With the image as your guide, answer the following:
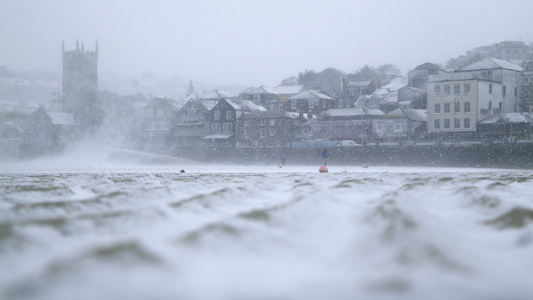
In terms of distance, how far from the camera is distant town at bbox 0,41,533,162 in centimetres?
6275

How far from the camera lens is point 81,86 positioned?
126 metres

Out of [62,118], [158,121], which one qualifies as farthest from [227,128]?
[62,118]

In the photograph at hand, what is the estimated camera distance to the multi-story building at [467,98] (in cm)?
6275

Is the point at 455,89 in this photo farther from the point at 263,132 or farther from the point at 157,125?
the point at 157,125

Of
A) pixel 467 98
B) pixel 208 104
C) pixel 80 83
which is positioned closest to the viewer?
pixel 467 98

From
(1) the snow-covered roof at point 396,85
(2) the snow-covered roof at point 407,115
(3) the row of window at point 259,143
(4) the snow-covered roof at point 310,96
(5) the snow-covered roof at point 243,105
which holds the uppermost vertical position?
(1) the snow-covered roof at point 396,85

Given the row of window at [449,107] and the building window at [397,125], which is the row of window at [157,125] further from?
the row of window at [449,107]

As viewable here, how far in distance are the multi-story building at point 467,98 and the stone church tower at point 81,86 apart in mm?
57050

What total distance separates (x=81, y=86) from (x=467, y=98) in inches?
3417

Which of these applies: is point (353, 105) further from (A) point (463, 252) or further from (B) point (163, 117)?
(A) point (463, 252)

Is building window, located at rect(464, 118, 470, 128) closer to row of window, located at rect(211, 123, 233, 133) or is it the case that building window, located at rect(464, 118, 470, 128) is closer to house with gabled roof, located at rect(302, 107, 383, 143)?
house with gabled roof, located at rect(302, 107, 383, 143)

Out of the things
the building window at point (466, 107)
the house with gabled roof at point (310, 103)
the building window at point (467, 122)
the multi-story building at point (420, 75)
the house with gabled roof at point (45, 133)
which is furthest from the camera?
→ the multi-story building at point (420, 75)

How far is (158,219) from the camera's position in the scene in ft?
19.8

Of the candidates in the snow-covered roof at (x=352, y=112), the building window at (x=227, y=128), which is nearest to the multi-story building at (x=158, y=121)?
the building window at (x=227, y=128)
